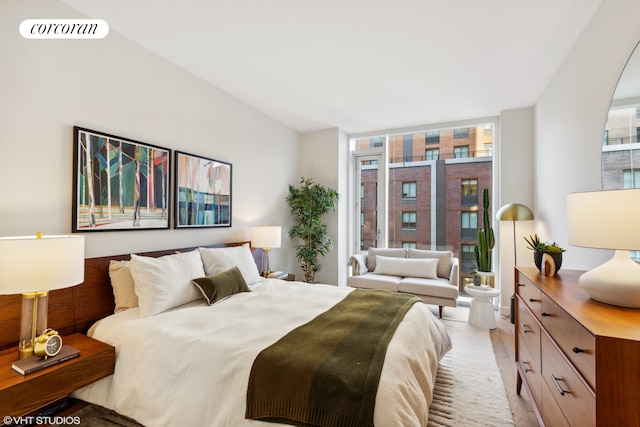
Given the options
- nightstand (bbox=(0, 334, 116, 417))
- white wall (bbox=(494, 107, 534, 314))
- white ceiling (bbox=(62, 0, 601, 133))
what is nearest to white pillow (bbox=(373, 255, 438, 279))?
white wall (bbox=(494, 107, 534, 314))

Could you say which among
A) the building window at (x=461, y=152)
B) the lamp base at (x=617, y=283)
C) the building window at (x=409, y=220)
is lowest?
the lamp base at (x=617, y=283)

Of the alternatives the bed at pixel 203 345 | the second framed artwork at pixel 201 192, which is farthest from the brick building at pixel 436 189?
Result: the second framed artwork at pixel 201 192

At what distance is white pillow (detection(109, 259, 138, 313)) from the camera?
2170 mm

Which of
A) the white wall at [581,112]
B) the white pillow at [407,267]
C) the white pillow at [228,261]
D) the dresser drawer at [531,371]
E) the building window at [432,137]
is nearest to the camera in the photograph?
the dresser drawer at [531,371]

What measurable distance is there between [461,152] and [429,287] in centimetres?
220

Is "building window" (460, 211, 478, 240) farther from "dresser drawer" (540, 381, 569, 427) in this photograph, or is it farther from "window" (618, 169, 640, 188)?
"dresser drawer" (540, 381, 569, 427)

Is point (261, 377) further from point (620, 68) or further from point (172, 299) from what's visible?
point (620, 68)

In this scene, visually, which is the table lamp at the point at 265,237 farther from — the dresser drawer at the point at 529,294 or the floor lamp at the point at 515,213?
the floor lamp at the point at 515,213

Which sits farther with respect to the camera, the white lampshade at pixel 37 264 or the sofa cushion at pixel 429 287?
the sofa cushion at pixel 429 287

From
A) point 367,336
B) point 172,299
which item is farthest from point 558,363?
point 172,299

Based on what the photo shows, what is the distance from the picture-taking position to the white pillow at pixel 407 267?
13.3ft

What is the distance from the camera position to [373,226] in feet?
17.1

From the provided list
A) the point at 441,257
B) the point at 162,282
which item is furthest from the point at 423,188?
the point at 162,282

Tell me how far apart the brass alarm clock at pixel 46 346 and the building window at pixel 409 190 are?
14.8 ft
